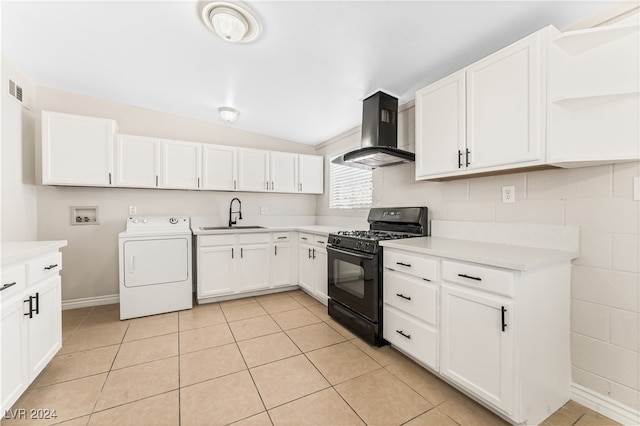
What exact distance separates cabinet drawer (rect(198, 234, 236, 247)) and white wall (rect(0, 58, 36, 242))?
1656mm

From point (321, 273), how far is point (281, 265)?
Result: 0.73 m

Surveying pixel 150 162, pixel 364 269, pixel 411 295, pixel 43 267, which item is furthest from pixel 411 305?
pixel 150 162

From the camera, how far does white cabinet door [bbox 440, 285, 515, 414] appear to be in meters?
1.38

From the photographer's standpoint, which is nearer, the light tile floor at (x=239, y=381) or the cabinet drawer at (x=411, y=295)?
the light tile floor at (x=239, y=381)

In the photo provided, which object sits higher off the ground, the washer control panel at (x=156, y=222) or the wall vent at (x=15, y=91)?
the wall vent at (x=15, y=91)

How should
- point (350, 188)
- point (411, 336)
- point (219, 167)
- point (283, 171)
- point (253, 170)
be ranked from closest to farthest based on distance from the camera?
point (411, 336) < point (219, 167) < point (253, 170) < point (350, 188) < point (283, 171)

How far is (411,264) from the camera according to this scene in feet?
6.36

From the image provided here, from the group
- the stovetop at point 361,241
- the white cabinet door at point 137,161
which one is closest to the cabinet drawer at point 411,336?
the stovetop at point 361,241

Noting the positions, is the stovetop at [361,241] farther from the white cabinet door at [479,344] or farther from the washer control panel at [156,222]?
the washer control panel at [156,222]

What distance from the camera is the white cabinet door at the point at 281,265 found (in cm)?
358

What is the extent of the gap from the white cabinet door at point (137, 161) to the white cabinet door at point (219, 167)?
0.55 meters

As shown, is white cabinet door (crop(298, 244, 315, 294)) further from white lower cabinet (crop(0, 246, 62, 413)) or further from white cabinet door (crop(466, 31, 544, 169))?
white lower cabinet (crop(0, 246, 62, 413))

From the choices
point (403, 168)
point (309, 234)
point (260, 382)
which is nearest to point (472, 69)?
point (403, 168)

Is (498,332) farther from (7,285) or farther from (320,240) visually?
(7,285)
